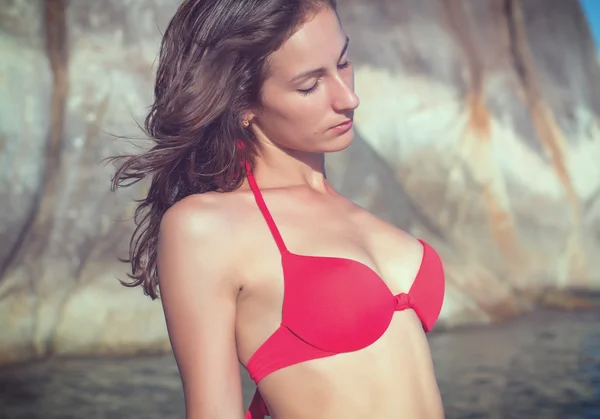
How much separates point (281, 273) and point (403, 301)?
289 mm

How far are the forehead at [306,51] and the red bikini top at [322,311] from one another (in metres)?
0.30

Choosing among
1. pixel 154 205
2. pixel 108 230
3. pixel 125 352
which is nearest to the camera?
pixel 154 205

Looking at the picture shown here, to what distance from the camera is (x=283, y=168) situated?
1723mm

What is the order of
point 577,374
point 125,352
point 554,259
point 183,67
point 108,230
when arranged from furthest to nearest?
point 554,259 < point 108,230 < point 125,352 < point 577,374 < point 183,67

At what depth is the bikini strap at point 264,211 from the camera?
4.93ft

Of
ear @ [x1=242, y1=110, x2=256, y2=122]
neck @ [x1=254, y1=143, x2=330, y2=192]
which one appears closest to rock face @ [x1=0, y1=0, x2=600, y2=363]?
neck @ [x1=254, y1=143, x2=330, y2=192]

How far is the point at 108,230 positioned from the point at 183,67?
4263 millimetres

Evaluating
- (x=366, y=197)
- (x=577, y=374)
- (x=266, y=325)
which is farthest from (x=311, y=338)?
(x=366, y=197)

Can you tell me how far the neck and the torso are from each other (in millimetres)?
42

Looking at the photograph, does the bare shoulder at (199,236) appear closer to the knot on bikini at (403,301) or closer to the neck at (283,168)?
the neck at (283,168)

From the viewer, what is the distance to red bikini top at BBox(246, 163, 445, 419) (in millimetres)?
1439

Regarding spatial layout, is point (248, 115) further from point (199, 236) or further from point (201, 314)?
point (201, 314)

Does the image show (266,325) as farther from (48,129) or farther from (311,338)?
(48,129)

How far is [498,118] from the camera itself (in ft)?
22.9
